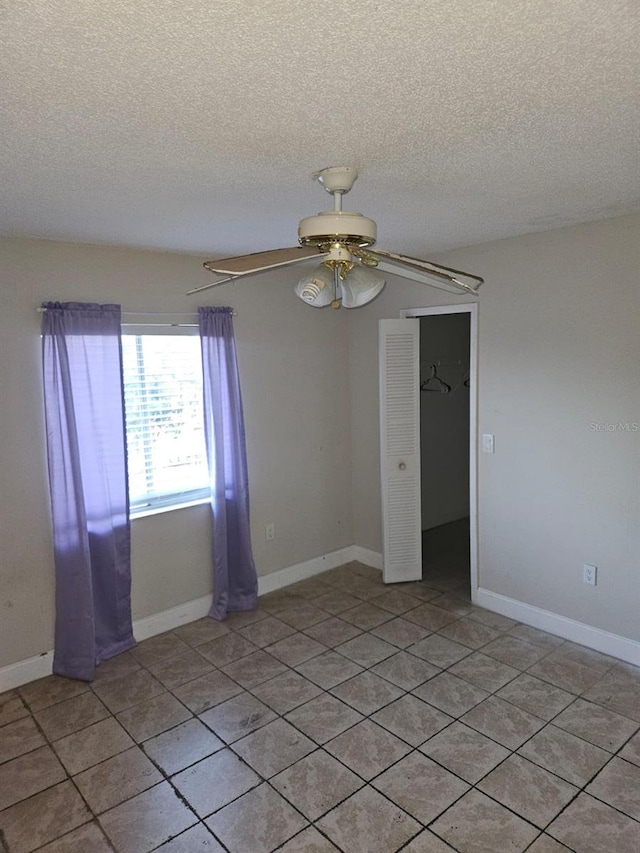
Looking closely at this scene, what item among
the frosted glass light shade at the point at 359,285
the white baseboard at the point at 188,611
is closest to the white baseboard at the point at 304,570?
the white baseboard at the point at 188,611

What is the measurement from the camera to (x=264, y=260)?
1.79 metres

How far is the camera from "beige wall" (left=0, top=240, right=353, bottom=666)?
311 cm

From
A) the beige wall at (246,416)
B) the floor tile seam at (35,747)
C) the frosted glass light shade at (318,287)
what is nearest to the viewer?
the frosted glass light shade at (318,287)

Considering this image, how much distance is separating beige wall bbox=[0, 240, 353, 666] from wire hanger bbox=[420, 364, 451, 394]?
3.52 feet

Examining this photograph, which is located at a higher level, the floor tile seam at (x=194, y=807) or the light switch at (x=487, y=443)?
the light switch at (x=487, y=443)

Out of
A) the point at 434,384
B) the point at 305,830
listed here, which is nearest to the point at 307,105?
the point at 305,830

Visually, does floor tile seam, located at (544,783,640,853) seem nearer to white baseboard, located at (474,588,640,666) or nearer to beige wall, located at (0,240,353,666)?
white baseboard, located at (474,588,640,666)

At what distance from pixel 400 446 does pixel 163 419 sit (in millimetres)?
1692

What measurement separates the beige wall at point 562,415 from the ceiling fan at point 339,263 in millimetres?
1500

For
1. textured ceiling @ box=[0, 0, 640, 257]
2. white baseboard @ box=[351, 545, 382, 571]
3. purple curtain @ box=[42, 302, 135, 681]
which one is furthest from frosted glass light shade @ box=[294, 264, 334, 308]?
white baseboard @ box=[351, 545, 382, 571]

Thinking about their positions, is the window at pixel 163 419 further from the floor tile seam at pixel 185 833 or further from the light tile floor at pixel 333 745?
the floor tile seam at pixel 185 833

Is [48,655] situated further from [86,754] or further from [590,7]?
[590,7]

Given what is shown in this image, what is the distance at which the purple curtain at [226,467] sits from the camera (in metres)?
3.78

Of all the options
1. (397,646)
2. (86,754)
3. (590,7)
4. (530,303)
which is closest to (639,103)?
(590,7)
